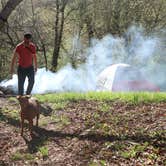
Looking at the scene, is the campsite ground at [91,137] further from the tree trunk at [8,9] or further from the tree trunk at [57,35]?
the tree trunk at [57,35]

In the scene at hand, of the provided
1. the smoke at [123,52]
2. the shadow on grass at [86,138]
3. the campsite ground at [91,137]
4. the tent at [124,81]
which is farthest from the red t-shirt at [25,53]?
the smoke at [123,52]

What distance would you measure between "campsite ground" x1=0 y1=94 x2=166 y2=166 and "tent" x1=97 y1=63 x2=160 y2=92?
681 cm

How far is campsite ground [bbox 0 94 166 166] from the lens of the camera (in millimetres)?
7094

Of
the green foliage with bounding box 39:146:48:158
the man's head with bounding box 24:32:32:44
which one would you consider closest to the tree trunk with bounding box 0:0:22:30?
the man's head with bounding box 24:32:32:44

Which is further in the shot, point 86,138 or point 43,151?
point 86,138

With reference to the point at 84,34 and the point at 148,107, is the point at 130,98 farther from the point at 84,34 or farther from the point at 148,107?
Answer: the point at 84,34

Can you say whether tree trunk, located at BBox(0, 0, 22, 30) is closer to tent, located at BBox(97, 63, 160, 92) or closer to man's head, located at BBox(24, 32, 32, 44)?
man's head, located at BBox(24, 32, 32, 44)

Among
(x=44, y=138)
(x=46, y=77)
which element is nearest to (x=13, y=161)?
(x=44, y=138)

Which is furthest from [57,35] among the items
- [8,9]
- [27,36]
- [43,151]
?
[43,151]

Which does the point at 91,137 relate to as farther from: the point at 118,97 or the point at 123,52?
the point at 123,52

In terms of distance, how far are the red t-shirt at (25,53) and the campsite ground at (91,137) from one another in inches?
50.5

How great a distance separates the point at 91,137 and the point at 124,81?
9.76 metres

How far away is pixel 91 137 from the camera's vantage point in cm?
809

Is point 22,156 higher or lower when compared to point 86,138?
lower
